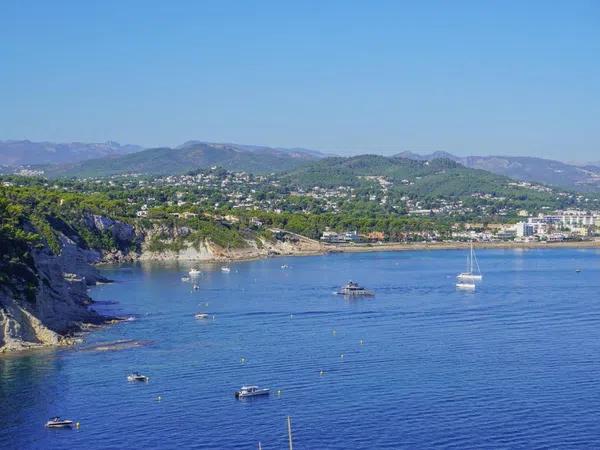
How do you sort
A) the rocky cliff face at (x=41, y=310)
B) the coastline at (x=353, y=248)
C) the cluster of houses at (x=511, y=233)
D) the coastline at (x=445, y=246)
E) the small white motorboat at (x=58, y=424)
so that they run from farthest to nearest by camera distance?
the cluster of houses at (x=511, y=233) < the coastline at (x=445, y=246) < the coastline at (x=353, y=248) < the rocky cliff face at (x=41, y=310) < the small white motorboat at (x=58, y=424)

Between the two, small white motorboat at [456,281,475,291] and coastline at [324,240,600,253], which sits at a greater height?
coastline at [324,240,600,253]

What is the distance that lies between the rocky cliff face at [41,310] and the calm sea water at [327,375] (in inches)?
52.4

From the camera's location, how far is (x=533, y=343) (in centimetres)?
3622

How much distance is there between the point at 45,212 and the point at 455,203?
94766mm

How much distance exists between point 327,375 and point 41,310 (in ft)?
40.7

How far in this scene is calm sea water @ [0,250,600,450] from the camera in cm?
2434

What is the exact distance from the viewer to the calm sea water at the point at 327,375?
24.3m

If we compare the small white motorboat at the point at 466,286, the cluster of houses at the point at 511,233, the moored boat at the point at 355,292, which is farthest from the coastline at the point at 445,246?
the moored boat at the point at 355,292

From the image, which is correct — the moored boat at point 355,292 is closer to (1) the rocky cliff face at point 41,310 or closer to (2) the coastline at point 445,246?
(1) the rocky cliff face at point 41,310

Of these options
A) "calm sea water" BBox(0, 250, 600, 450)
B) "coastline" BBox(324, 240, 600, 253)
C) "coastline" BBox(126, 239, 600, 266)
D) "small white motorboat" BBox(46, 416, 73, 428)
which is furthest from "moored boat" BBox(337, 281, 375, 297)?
"coastline" BBox(324, 240, 600, 253)

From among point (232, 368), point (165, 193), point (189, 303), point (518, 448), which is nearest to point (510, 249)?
point (165, 193)

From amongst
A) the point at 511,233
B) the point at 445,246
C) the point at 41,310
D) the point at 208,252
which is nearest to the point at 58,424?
the point at 41,310

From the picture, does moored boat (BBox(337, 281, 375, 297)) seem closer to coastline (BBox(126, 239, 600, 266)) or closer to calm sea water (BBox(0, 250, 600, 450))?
calm sea water (BBox(0, 250, 600, 450))

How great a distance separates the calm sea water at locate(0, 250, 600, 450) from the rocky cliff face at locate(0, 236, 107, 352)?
1.33m
